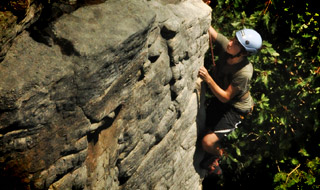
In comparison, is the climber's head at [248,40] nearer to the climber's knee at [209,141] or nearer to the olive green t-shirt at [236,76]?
the olive green t-shirt at [236,76]

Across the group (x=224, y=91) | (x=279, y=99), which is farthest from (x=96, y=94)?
(x=279, y=99)

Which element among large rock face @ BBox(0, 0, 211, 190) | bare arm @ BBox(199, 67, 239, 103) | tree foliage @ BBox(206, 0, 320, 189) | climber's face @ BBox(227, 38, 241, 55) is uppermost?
large rock face @ BBox(0, 0, 211, 190)

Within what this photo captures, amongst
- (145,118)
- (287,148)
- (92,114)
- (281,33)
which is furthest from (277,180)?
(92,114)

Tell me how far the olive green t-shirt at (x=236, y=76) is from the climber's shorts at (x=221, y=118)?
176mm

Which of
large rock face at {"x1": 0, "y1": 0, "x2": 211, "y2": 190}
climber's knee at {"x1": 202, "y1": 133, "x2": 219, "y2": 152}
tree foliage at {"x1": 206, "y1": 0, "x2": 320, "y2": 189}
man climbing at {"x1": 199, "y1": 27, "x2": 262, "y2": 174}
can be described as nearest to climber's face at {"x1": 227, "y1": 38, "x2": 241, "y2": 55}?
man climbing at {"x1": 199, "y1": 27, "x2": 262, "y2": 174}

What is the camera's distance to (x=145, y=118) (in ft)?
11.5

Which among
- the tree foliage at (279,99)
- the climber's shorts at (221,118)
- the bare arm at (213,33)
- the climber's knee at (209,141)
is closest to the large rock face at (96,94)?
the bare arm at (213,33)

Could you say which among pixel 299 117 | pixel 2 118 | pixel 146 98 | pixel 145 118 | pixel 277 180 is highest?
pixel 2 118

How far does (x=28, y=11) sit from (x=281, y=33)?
5.14 meters

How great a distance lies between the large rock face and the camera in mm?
2279

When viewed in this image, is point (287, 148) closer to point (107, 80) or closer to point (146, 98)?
point (146, 98)

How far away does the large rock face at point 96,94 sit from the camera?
2279 mm

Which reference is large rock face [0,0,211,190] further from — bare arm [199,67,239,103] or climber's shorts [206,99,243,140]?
climber's shorts [206,99,243,140]

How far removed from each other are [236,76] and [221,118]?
3.30ft
